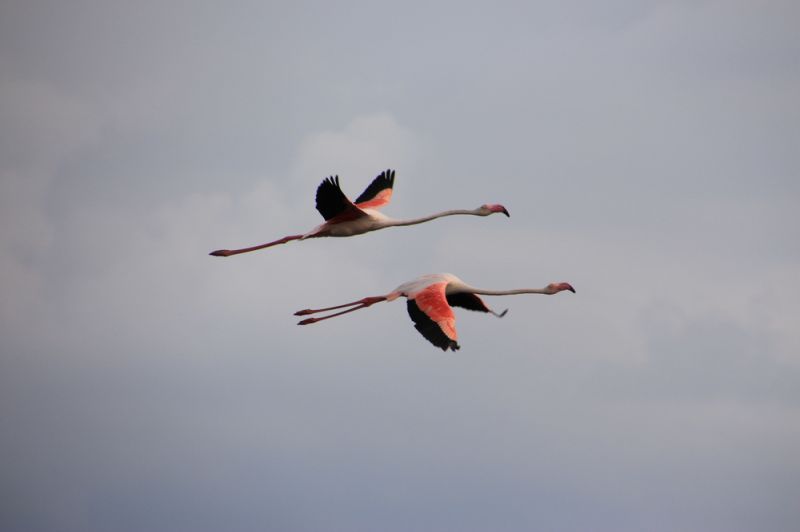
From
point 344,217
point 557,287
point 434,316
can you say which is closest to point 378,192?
point 344,217

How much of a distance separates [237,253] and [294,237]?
5.34 ft

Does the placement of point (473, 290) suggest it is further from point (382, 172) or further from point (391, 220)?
point (382, 172)

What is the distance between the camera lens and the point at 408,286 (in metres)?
36.0

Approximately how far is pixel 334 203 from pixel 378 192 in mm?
5447

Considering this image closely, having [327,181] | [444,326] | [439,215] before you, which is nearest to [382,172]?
[439,215]

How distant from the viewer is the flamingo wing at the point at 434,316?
33.6 m

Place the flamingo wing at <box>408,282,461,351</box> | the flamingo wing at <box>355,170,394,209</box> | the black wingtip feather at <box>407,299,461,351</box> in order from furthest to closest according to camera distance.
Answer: the flamingo wing at <box>355,170,394,209</box> < the flamingo wing at <box>408,282,461,351</box> < the black wingtip feather at <box>407,299,461,351</box>

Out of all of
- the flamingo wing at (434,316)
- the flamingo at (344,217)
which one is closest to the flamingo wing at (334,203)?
the flamingo at (344,217)

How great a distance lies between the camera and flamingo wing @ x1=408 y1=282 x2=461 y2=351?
3359 cm

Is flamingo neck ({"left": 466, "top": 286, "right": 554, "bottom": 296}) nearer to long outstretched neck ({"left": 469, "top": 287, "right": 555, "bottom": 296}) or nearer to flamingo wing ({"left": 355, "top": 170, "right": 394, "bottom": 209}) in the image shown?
long outstretched neck ({"left": 469, "top": 287, "right": 555, "bottom": 296})

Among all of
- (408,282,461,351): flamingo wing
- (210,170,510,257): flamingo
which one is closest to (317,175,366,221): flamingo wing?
(210,170,510,257): flamingo

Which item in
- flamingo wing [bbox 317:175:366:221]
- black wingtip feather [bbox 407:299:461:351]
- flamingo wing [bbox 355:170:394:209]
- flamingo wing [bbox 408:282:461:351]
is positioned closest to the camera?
black wingtip feather [bbox 407:299:461:351]

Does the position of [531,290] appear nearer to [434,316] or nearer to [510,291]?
[510,291]

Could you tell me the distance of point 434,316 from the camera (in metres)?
34.3
